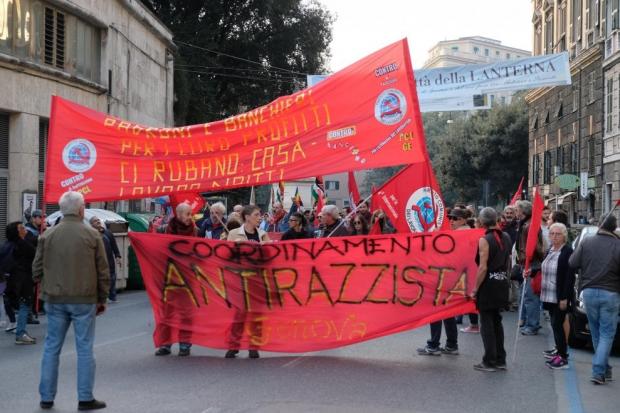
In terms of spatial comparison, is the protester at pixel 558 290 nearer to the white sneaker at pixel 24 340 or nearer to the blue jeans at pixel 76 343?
the blue jeans at pixel 76 343

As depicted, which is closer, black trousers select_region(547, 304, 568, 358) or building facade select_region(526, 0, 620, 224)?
black trousers select_region(547, 304, 568, 358)

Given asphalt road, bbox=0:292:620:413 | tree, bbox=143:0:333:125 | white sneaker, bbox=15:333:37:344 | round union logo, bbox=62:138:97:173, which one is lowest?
white sneaker, bbox=15:333:37:344

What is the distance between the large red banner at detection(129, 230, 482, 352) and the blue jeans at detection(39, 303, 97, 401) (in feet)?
7.80

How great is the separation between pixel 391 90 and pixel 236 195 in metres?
34.2

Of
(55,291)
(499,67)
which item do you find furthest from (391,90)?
(499,67)

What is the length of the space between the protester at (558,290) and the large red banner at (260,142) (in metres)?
2.02

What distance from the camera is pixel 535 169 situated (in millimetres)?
49594

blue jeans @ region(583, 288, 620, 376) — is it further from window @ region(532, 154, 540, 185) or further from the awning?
window @ region(532, 154, 540, 185)

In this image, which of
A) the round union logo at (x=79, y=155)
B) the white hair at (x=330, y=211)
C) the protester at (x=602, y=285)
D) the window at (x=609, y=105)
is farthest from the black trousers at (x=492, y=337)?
the window at (x=609, y=105)

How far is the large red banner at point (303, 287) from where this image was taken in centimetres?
929

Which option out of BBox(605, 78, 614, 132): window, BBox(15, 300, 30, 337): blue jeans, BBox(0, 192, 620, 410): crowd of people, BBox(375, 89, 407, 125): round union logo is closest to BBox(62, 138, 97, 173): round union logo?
BBox(0, 192, 620, 410): crowd of people

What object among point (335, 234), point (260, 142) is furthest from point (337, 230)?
point (260, 142)

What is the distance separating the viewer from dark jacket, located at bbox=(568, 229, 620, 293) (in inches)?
337

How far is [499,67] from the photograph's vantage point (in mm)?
22547
